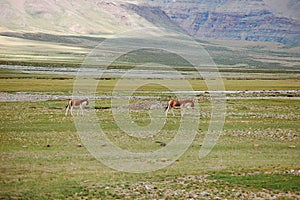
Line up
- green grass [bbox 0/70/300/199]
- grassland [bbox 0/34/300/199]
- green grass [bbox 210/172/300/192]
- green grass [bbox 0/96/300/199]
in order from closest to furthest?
grassland [bbox 0/34/300/199], green grass [bbox 0/70/300/199], green grass [bbox 0/96/300/199], green grass [bbox 210/172/300/192]

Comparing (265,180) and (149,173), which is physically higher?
(265,180)

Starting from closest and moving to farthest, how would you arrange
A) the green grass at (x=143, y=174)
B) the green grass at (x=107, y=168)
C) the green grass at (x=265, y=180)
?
the green grass at (x=143, y=174) → the green grass at (x=107, y=168) → the green grass at (x=265, y=180)

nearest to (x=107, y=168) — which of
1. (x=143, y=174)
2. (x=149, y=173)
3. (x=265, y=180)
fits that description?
(x=143, y=174)

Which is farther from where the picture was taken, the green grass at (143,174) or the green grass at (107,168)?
the green grass at (107,168)

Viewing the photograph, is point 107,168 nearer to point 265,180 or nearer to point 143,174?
point 143,174

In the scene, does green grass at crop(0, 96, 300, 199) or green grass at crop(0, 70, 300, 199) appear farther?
green grass at crop(0, 96, 300, 199)

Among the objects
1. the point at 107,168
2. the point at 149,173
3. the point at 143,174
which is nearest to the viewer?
the point at 143,174

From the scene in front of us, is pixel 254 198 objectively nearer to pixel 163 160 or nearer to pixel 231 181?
pixel 231 181

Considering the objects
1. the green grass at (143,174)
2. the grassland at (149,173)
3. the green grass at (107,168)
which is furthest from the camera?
the green grass at (107,168)

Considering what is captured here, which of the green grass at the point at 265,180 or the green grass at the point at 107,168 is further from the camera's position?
the green grass at the point at 265,180

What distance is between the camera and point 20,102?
44.6 meters

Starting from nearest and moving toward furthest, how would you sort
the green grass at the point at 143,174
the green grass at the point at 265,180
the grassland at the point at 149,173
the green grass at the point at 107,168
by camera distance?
the grassland at the point at 149,173
the green grass at the point at 143,174
the green grass at the point at 107,168
the green grass at the point at 265,180

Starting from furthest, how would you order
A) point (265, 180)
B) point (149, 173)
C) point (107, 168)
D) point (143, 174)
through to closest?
point (107, 168)
point (149, 173)
point (143, 174)
point (265, 180)

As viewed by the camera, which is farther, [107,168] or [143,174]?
[107,168]
